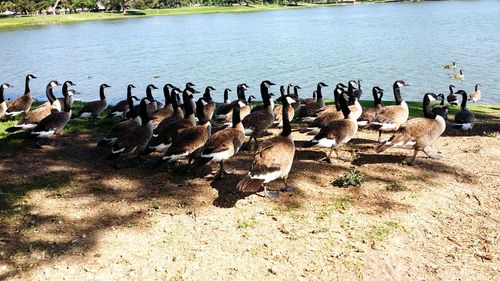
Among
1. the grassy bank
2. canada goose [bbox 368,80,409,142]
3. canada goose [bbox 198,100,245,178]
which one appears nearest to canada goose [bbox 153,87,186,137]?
canada goose [bbox 198,100,245,178]

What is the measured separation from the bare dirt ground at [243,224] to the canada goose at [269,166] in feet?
1.60

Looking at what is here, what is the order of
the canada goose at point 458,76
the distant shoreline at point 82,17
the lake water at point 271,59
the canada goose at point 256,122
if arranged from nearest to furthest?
the canada goose at point 256,122 → the canada goose at point 458,76 → the lake water at point 271,59 → the distant shoreline at point 82,17

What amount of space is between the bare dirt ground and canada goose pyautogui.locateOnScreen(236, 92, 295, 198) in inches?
19.2

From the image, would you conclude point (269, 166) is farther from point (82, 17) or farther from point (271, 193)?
point (82, 17)

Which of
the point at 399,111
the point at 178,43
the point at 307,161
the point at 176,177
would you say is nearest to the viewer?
the point at 176,177

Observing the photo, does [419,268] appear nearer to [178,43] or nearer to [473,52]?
[473,52]

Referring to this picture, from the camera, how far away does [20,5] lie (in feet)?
320

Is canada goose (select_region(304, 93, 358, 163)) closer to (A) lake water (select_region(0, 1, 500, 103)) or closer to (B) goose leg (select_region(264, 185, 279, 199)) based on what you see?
(B) goose leg (select_region(264, 185, 279, 199))

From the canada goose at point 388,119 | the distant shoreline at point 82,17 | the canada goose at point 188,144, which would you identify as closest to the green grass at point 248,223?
the canada goose at point 188,144

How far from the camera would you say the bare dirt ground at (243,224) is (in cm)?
589

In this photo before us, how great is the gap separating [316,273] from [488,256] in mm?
2585

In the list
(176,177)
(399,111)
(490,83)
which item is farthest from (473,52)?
(176,177)

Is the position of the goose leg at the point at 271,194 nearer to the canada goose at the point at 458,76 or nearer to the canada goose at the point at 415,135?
the canada goose at the point at 415,135

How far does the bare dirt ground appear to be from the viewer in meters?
5.89
